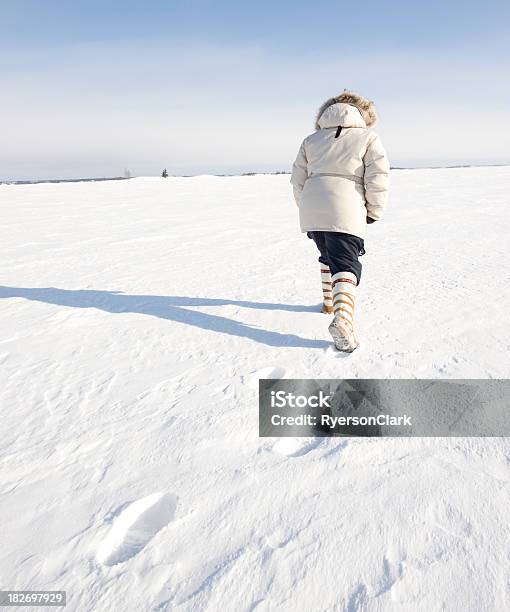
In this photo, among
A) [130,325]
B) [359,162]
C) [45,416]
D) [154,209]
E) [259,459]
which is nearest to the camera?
[259,459]

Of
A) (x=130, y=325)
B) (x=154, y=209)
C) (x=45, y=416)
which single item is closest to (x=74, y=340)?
(x=130, y=325)

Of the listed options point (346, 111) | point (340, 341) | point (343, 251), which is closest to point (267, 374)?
point (340, 341)

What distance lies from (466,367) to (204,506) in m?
1.45

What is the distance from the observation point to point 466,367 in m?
1.96

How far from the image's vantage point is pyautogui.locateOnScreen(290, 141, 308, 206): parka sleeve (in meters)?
2.54

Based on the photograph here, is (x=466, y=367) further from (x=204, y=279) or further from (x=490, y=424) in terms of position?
(x=204, y=279)

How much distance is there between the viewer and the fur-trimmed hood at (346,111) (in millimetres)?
2281

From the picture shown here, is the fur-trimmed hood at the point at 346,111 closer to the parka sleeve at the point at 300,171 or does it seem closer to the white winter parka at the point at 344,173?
the white winter parka at the point at 344,173

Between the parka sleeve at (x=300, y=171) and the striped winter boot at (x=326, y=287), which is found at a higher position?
the parka sleeve at (x=300, y=171)

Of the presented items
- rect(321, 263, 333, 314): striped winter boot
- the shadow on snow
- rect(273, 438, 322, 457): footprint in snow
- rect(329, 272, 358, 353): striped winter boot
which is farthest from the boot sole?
rect(273, 438, 322, 457): footprint in snow

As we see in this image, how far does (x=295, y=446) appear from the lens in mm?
1533

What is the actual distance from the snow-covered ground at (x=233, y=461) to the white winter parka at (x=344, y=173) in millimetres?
696

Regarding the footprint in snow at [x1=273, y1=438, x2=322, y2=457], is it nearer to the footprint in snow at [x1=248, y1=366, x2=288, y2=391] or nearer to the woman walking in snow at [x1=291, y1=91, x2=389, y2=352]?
the footprint in snow at [x1=248, y1=366, x2=288, y2=391]

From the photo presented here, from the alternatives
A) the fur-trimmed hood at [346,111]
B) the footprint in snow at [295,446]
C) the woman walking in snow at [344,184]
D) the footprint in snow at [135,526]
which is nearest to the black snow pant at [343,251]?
the woman walking in snow at [344,184]
